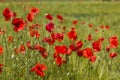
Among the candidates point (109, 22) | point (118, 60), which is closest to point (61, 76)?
point (118, 60)

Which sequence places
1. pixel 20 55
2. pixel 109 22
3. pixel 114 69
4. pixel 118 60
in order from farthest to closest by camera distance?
pixel 109 22, pixel 118 60, pixel 114 69, pixel 20 55

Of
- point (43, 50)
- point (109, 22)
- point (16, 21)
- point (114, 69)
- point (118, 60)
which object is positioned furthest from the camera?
point (109, 22)

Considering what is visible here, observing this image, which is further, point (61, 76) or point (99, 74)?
point (99, 74)

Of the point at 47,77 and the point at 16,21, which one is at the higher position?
the point at 16,21

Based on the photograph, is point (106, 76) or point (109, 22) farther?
point (109, 22)

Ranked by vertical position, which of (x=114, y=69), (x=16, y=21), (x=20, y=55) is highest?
(x=16, y=21)

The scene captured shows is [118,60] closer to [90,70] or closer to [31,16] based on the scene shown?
[90,70]

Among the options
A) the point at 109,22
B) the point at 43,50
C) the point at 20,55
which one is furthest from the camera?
the point at 109,22

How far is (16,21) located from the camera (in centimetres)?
326

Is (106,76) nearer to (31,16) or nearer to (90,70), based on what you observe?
(90,70)

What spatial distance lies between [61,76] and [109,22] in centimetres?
921

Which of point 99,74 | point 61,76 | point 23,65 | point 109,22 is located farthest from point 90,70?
point 109,22

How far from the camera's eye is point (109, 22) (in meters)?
12.6

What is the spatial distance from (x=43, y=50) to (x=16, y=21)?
1.44ft
